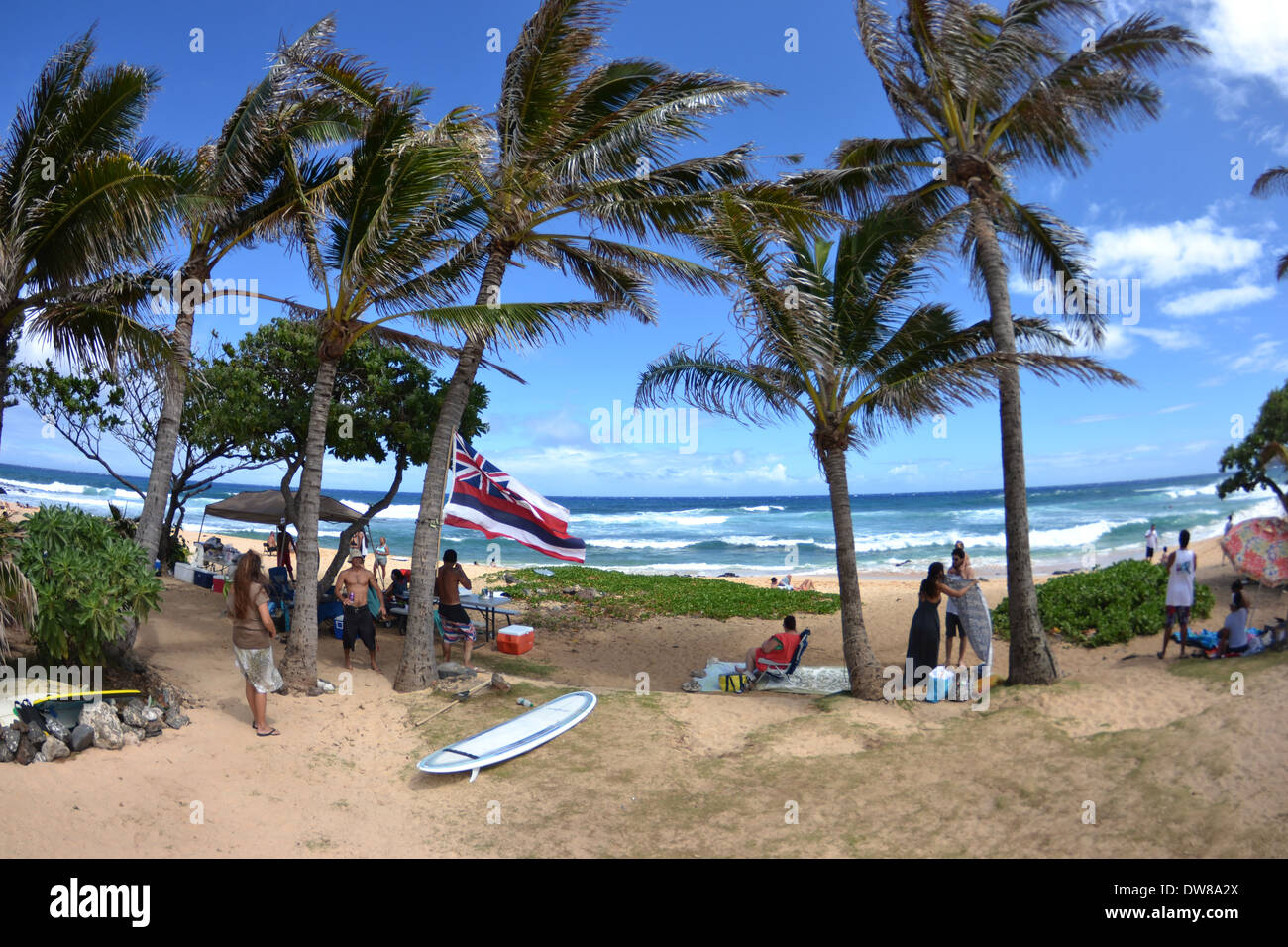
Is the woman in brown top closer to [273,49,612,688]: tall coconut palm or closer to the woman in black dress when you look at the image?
[273,49,612,688]: tall coconut palm

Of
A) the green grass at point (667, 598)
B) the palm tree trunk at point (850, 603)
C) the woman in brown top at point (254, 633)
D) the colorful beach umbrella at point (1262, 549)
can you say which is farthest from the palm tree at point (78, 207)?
the colorful beach umbrella at point (1262, 549)

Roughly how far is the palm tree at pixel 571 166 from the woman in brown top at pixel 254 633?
182 cm

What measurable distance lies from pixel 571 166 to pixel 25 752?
7493 mm

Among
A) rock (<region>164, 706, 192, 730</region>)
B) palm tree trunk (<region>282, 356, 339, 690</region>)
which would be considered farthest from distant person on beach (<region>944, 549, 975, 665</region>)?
rock (<region>164, 706, 192, 730</region>)

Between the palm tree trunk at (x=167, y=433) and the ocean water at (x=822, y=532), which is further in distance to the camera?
the ocean water at (x=822, y=532)

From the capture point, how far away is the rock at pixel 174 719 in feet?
21.0

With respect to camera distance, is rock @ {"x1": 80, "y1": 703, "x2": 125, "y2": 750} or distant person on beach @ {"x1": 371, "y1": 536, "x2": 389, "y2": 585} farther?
distant person on beach @ {"x1": 371, "y1": 536, "x2": 389, "y2": 585}

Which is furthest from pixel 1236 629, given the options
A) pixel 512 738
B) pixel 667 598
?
pixel 667 598

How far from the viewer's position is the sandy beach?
515 centimetres

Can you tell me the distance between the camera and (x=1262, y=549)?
28.8ft

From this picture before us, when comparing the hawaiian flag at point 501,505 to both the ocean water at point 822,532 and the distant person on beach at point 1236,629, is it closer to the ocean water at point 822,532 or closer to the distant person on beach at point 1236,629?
the distant person on beach at point 1236,629

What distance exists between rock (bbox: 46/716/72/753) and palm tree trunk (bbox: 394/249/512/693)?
3240 millimetres

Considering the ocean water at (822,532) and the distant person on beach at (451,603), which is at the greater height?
the distant person on beach at (451,603)
